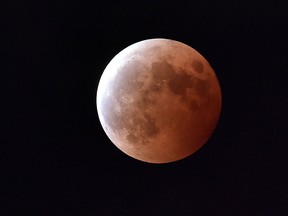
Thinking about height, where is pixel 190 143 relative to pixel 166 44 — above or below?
below

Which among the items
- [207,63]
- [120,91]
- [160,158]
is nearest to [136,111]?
[120,91]

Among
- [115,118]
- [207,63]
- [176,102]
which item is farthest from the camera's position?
[207,63]

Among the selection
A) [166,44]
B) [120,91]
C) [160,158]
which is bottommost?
[160,158]

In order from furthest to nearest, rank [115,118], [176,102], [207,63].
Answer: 1. [207,63]
2. [115,118]
3. [176,102]

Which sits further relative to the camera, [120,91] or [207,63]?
[207,63]

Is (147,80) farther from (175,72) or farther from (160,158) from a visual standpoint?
(160,158)

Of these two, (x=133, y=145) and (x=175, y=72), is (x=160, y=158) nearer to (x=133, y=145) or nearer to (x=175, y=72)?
(x=133, y=145)

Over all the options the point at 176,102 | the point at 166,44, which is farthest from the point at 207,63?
the point at 176,102
